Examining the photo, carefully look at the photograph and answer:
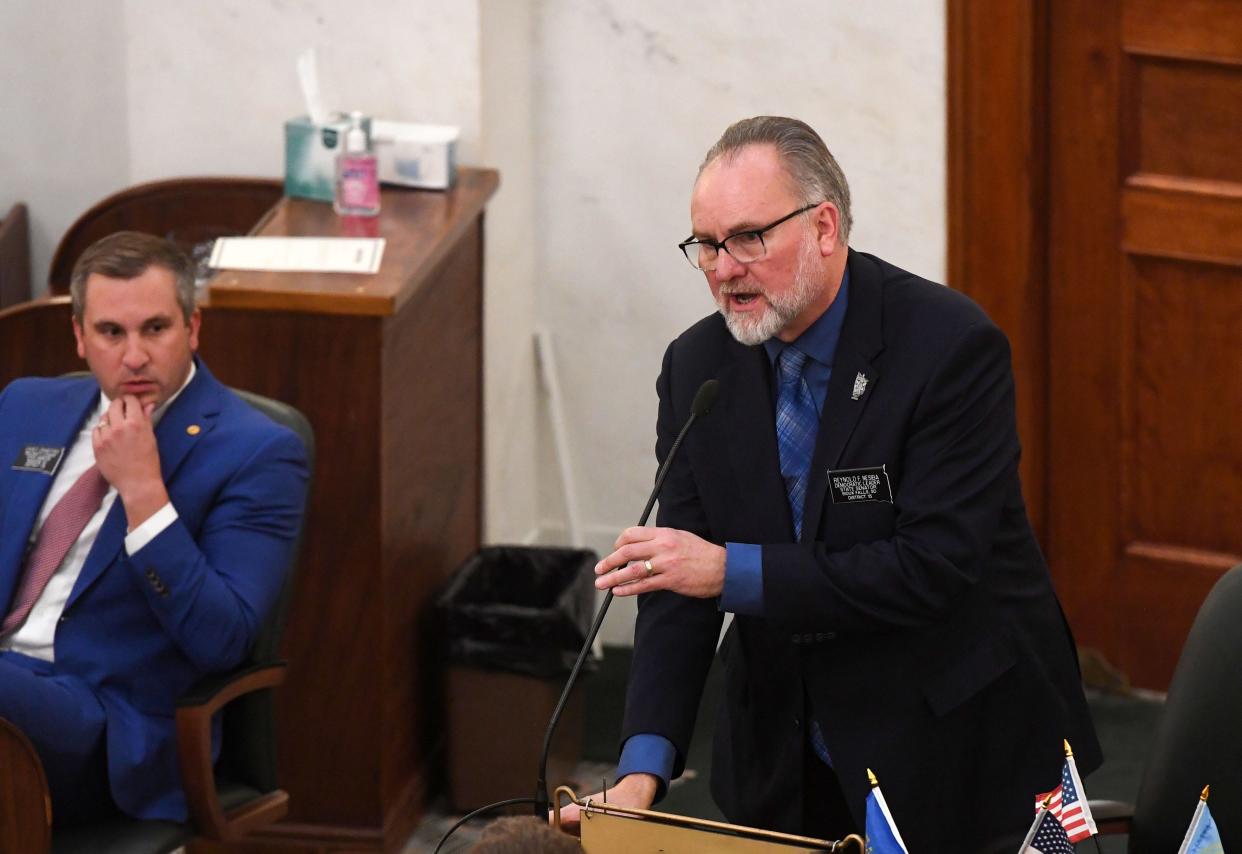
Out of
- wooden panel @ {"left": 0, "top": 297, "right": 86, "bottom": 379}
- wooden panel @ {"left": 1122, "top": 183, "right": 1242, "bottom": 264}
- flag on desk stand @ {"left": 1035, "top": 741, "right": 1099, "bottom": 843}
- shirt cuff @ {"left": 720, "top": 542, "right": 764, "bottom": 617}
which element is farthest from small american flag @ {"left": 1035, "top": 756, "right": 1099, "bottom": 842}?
wooden panel @ {"left": 0, "top": 297, "right": 86, "bottom": 379}

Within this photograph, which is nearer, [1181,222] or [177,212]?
[1181,222]

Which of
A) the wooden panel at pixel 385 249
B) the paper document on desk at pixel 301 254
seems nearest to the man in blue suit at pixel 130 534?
the wooden panel at pixel 385 249

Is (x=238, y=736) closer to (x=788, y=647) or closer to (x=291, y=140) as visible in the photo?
(x=788, y=647)

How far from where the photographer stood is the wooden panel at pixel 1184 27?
3.84 metres

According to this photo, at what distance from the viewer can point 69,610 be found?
2799 mm

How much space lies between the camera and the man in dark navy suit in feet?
6.58

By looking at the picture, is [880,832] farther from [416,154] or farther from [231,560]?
[416,154]

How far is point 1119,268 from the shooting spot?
410cm

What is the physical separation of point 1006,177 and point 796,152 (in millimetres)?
2196

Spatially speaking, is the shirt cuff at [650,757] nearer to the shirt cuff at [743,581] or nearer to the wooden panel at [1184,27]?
the shirt cuff at [743,581]

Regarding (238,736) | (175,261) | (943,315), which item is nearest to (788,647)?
(943,315)

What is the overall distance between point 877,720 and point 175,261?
1425 millimetres

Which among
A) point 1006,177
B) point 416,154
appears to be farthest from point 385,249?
point 1006,177

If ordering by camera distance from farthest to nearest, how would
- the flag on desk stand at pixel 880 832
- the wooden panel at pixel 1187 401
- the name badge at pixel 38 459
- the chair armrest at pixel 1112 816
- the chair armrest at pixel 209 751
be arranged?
the wooden panel at pixel 1187 401 < the name badge at pixel 38 459 < the chair armrest at pixel 209 751 < the chair armrest at pixel 1112 816 < the flag on desk stand at pixel 880 832
